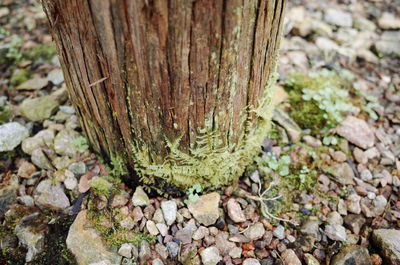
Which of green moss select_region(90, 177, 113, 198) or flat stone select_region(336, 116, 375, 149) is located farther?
flat stone select_region(336, 116, 375, 149)

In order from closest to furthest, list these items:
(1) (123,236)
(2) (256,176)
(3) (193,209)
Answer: (1) (123,236) → (3) (193,209) → (2) (256,176)

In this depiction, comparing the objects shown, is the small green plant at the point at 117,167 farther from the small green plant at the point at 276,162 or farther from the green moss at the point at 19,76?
the green moss at the point at 19,76

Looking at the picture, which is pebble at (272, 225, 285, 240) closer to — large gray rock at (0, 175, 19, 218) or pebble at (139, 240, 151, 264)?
pebble at (139, 240, 151, 264)

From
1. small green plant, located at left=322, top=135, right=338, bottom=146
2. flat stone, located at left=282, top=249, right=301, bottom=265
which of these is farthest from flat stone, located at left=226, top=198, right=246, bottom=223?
small green plant, located at left=322, top=135, right=338, bottom=146

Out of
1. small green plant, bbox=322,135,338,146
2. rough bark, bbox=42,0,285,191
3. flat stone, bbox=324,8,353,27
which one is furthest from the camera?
flat stone, bbox=324,8,353,27

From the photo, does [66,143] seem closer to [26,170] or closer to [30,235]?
[26,170]

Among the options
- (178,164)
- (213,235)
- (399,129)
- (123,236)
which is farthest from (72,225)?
(399,129)

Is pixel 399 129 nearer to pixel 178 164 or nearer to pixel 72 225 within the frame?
pixel 178 164

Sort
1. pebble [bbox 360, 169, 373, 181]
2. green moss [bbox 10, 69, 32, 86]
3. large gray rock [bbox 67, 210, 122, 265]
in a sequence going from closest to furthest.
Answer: large gray rock [bbox 67, 210, 122, 265], pebble [bbox 360, 169, 373, 181], green moss [bbox 10, 69, 32, 86]
